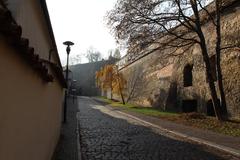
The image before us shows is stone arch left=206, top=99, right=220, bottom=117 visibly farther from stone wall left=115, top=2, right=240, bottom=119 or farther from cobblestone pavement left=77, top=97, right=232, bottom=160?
cobblestone pavement left=77, top=97, right=232, bottom=160

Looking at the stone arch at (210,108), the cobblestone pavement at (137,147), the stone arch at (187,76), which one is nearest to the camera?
the cobblestone pavement at (137,147)

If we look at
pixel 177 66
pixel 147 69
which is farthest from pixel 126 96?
pixel 177 66

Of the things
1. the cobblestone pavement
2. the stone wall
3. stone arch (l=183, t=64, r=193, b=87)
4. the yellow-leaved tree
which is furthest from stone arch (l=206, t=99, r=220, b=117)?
the yellow-leaved tree

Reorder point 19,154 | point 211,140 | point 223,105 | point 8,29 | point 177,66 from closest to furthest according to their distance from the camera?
1. point 8,29
2. point 19,154
3. point 211,140
4. point 223,105
5. point 177,66

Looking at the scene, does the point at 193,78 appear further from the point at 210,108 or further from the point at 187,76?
the point at 210,108

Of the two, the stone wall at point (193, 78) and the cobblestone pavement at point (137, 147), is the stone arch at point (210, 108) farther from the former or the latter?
the cobblestone pavement at point (137, 147)

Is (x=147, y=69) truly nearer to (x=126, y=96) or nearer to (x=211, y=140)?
(x=126, y=96)

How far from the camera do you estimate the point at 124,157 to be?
9578 millimetres

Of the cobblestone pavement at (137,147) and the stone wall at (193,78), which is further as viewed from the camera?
the stone wall at (193,78)

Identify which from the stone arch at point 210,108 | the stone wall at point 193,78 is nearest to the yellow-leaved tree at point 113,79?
the stone wall at point 193,78

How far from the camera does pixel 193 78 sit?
24594mm

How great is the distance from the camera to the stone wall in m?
19.5

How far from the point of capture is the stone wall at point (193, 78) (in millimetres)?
19484

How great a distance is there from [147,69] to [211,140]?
26.8 metres
